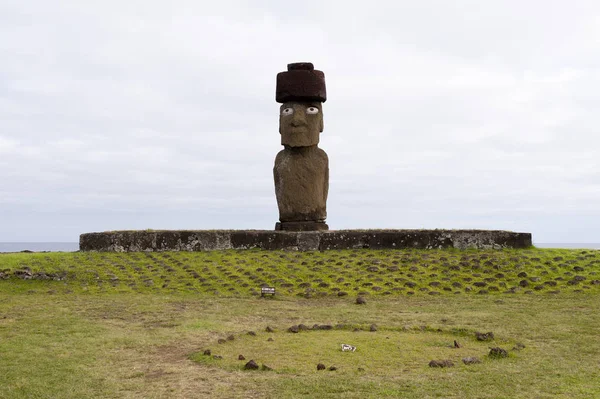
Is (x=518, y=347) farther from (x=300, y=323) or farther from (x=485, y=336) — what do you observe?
(x=300, y=323)

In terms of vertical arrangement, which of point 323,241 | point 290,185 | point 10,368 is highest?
point 290,185

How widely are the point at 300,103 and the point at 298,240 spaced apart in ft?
14.4

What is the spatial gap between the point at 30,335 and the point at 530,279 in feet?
35.9

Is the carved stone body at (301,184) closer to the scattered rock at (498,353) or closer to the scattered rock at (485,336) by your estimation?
the scattered rock at (485,336)

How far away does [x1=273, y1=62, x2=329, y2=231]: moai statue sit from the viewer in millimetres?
19031

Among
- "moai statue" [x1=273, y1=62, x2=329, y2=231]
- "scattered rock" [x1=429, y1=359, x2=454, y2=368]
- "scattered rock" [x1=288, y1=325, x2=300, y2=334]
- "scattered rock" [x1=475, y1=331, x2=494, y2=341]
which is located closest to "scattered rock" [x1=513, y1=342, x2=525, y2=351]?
"scattered rock" [x1=475, y1=331, x2=494, y2=341]

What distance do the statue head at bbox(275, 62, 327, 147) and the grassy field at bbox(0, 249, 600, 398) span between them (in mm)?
3931

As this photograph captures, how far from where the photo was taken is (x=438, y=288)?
46.2ft

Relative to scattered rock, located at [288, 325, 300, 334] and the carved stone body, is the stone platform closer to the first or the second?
the carved stone body

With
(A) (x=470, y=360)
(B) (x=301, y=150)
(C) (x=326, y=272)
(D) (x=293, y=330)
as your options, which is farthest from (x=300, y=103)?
(A) (x=470, y=360)

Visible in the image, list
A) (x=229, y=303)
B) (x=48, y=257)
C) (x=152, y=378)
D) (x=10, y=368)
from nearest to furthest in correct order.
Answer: (x=152, y=378)
(x=10, y=368)
(x=229, y=303)
(x=48, y=257)

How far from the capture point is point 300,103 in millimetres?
19234

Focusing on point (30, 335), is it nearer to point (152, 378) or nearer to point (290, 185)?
point (152, 378)

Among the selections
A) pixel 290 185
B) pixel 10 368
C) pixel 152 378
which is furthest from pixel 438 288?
pixel 10 368
